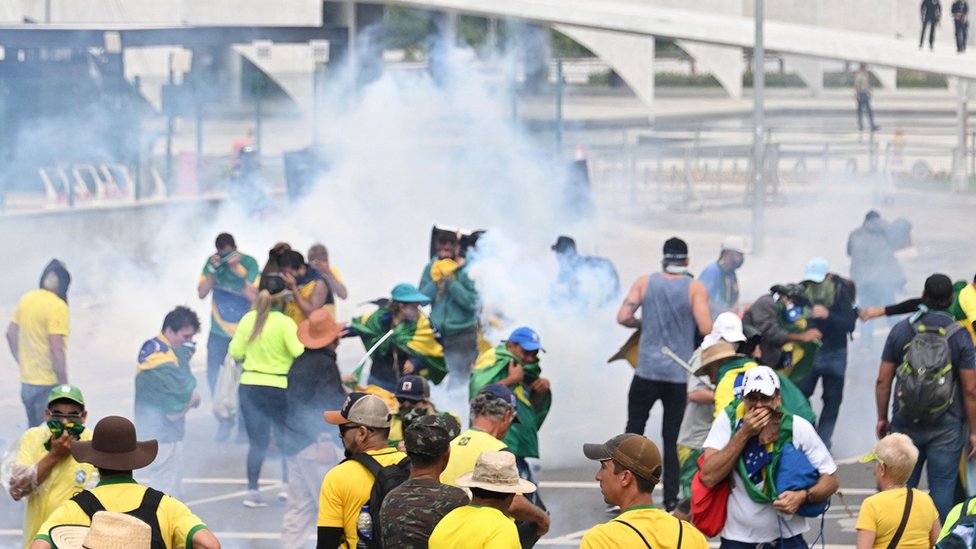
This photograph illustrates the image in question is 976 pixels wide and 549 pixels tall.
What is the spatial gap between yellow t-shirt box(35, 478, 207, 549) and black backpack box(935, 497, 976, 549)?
7.50 feet

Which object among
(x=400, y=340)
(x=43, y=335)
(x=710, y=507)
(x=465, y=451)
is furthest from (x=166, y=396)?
(x=710, y=507)

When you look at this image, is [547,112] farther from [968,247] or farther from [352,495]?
[352,495]

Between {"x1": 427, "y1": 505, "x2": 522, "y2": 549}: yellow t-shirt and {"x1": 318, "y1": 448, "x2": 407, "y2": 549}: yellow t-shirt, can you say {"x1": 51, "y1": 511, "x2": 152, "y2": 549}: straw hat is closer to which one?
{"x1": 427, "y1": 505, "x2": 522, "y2": 549}: yellow t-shirt

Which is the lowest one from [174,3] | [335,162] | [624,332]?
[624,332]

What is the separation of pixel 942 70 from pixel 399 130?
481 inches

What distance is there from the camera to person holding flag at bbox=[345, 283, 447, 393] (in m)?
9.16

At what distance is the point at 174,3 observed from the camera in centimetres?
3406

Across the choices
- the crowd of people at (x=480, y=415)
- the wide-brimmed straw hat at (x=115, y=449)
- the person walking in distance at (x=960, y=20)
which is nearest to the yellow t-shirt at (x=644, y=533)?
the crowd of people at (x=480, y=415)

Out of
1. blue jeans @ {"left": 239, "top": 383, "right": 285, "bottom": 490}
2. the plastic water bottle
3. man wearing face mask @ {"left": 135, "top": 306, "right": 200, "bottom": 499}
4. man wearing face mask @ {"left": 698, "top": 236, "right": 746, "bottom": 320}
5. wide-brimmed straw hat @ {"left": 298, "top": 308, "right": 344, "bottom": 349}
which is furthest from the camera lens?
man wearing face mask @ {"left": 698, "top": 236, "right": 746, "bottom": 320}

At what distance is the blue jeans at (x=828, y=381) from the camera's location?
1043 centimetres

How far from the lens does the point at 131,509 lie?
16.2ft

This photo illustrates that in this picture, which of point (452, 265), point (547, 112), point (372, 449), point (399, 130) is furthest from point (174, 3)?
point (372, 449)

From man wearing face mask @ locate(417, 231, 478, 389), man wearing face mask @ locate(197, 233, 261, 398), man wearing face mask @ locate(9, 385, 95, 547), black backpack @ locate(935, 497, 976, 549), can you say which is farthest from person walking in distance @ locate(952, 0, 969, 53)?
black backpack @ locate(935, 497, 976, 549)

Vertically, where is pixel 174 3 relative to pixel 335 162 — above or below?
above
